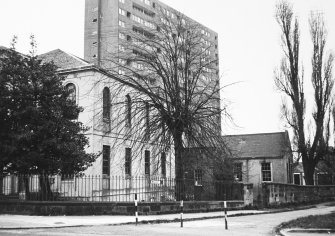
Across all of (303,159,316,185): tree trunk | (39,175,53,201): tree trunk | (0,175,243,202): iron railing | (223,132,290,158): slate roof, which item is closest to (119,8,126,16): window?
(223,132,290,158): slate roof

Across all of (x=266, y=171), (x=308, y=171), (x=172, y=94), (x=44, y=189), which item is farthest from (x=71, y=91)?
(x=266, y=171)

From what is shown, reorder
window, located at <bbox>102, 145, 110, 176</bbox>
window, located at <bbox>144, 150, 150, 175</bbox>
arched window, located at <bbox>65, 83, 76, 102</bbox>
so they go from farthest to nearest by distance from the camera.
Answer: window, located at <bbox>144, 150, 150, 175</bbox> → window, located at <bbox>102, 145, 110, 176</bbox> → arched window, located at <bbox>65, 83, 76, 102</bbox>

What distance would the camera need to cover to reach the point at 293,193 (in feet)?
96.0

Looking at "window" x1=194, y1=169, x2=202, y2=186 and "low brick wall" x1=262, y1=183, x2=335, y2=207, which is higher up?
"window" x1=194, y1=169, x2=202, y2=186

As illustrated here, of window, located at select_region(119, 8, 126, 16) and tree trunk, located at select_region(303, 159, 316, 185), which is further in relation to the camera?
window, located at select_region(119, 8, 126, 16)

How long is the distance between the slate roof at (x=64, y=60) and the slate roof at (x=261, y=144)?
66.5 feet

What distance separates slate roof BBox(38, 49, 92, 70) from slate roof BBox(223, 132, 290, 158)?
2026cm

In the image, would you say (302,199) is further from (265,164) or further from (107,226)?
(107,226)

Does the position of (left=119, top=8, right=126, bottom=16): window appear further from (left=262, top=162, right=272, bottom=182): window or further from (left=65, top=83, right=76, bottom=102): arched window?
(left=65, top=83, right=76, bottom=102): arched window

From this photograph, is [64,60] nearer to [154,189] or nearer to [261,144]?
[154,189]

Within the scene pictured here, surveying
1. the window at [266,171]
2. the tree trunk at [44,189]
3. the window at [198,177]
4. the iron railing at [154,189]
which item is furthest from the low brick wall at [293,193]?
the tree trunk at [44,189]

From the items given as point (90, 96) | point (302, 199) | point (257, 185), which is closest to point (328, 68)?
point (302, 199)

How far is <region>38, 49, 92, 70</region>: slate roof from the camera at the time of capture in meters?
30.4

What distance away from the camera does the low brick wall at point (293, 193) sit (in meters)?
24.3
